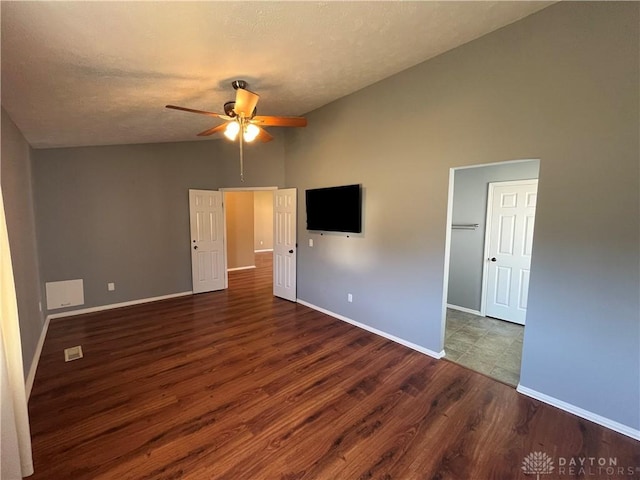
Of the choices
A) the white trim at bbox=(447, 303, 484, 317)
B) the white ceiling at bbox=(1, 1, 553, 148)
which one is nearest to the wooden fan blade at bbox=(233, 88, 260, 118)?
the white ceiling at bbox=(1, 1, 553, 148)

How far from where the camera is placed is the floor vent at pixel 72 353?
309 centimetres

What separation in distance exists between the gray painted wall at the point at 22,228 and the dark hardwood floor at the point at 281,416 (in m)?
0.38

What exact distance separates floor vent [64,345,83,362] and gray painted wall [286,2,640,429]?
3611 millimetres

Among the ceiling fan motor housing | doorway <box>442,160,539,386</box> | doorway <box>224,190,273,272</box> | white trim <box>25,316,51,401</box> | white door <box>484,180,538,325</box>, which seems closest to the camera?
white trim <box>25,316,51,401</box>

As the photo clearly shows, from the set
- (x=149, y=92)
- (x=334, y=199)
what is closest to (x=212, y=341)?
(x=334, y=199)

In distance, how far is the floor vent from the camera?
3.09 m

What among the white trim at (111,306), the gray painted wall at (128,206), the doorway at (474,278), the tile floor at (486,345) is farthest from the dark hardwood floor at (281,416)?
the gray painted wall at (128,206)

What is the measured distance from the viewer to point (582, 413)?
2.26 m

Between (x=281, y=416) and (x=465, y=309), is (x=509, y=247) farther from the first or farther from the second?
(x=281, y=416)

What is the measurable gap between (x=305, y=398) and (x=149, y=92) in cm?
304

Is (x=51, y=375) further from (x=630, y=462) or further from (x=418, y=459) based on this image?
(x=630, y=462)

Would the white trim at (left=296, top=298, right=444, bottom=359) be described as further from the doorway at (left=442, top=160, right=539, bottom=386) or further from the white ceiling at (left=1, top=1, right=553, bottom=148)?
the white ceiling at (left=1, top=1, right=553, bottom=148)

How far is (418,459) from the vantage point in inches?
73.4

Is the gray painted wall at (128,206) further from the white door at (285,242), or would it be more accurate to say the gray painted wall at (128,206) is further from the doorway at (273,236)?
the white door at (285,242)
